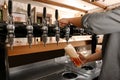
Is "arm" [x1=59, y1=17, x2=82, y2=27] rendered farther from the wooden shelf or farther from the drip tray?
the drip tray

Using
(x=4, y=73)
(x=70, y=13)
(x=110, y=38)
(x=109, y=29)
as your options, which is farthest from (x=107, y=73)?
(x=70, y=13)

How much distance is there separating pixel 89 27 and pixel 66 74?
2.93 ft

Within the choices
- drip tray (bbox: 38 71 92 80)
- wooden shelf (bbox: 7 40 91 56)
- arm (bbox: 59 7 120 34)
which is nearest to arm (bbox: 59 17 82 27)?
arm (bbox: 59 7 120 34)

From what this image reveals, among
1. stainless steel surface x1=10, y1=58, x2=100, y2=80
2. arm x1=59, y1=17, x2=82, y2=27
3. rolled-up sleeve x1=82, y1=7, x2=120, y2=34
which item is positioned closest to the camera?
rolled-up sleeve x1=82, y1=7, x2=120, y2=34

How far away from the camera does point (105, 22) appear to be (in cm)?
83

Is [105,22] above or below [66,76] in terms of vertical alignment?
above

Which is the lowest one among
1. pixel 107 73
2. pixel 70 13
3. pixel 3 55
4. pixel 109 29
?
pixel 107 73

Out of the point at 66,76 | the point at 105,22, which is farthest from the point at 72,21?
the point at 66,76

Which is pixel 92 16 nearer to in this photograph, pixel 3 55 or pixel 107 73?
pixel 107 73

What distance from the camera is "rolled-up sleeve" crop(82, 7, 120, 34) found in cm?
81

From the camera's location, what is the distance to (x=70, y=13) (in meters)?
4.20

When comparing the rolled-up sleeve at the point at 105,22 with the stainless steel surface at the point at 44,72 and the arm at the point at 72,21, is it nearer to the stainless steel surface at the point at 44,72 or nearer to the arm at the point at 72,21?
the arm at the point at 72,21

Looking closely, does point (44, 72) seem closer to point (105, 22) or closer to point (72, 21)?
point (72, 21)

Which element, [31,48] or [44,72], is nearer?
[31,48]
